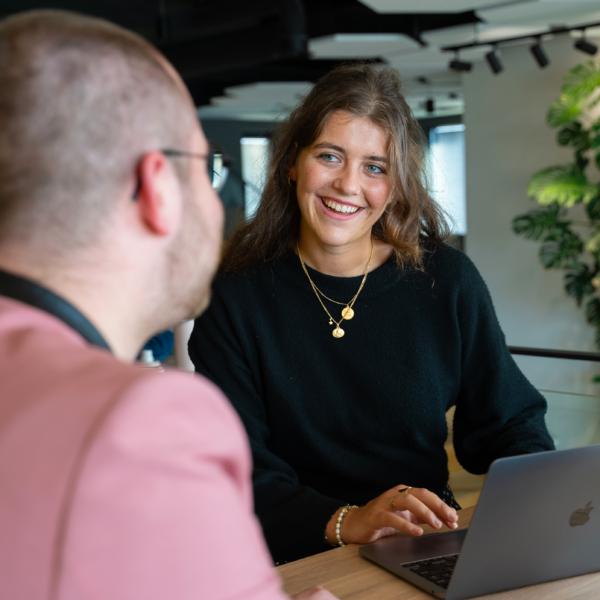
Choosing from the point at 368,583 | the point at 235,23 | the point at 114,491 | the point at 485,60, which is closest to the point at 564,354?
the point at 368,583

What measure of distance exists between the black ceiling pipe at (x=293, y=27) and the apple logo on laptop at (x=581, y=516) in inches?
194

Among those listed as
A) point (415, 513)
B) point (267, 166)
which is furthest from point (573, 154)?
point (415, 513)

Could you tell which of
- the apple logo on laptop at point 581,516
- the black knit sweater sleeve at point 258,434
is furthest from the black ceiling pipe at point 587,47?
the apple logo on laptop at point 581,516

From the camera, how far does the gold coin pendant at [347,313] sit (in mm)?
1722

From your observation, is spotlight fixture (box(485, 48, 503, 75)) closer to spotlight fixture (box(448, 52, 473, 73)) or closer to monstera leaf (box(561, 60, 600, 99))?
spotlight fixture (box(448, 52, 473, 73))

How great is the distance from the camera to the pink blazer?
1.54ft

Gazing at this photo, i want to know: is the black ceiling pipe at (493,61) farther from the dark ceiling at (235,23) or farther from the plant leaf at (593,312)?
the plant leaf at (593,312)

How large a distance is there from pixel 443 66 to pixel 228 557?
7158 mm

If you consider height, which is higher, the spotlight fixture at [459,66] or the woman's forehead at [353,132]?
the spotlight fixture at [459,66]

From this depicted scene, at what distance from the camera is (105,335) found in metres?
0.64

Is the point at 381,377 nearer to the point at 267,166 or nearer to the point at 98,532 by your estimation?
the point at 267,166

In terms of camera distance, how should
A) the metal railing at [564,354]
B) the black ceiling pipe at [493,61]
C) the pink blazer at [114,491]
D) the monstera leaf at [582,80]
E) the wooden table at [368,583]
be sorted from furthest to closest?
1. the black ceiling pipe at [493,61]
2. the monstera leaf at [582,80]
3. the metal railing at [564,354]
4. the wooden table at [368,583]
5. the pink blazer at [114,491]

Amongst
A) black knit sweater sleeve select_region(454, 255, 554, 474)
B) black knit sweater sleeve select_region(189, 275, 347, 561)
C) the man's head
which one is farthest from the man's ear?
black knit sweater sleeve select_region(454, 255, 554, 474)

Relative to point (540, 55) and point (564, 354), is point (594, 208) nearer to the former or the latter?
point (540, 55)
